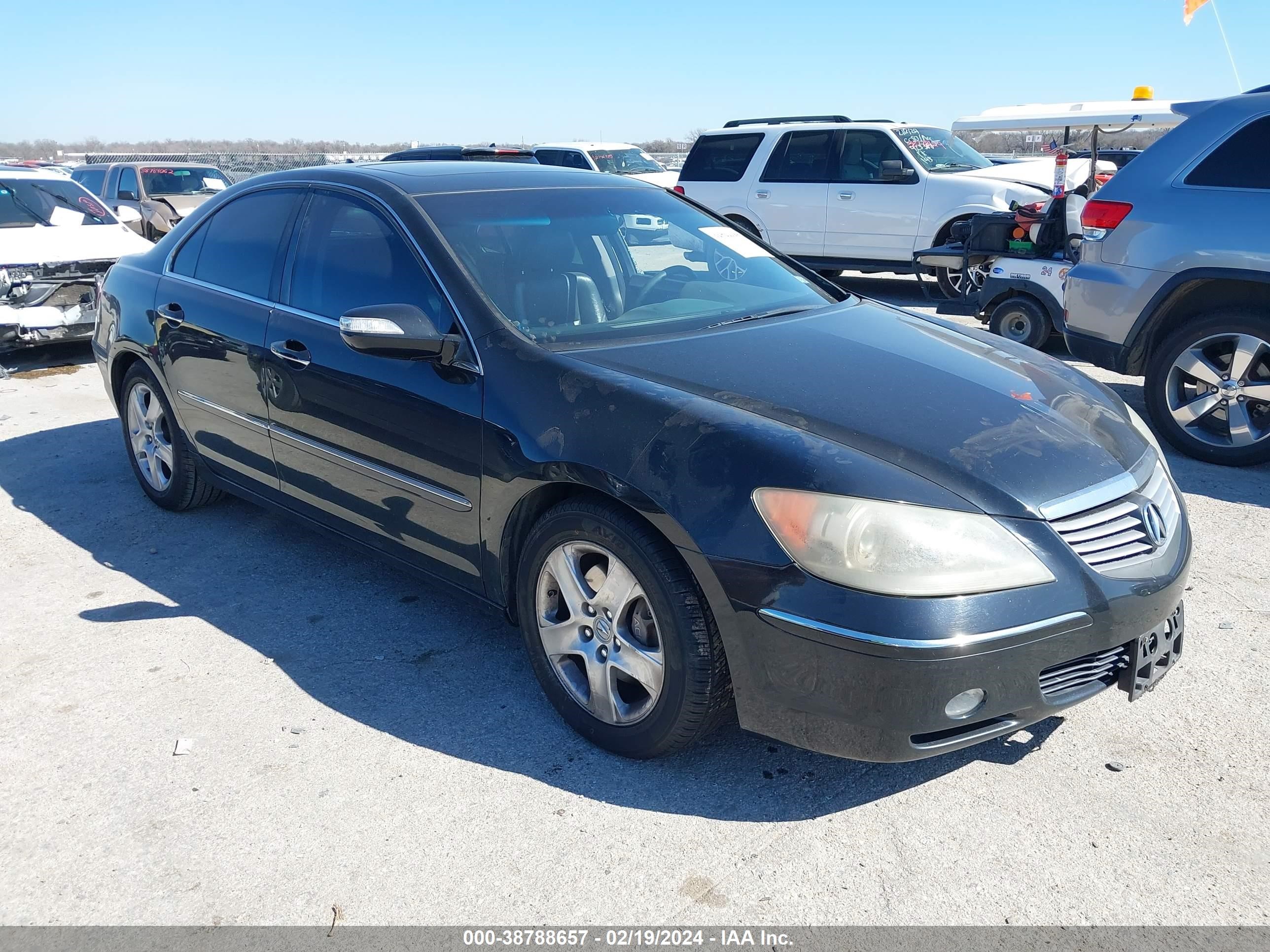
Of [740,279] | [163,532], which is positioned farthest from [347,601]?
[740,279]

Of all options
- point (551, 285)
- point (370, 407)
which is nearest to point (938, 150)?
point (551, 285)

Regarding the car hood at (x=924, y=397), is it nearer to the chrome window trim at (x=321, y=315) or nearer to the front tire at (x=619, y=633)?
the chrome window trim at (x=321, y=315)

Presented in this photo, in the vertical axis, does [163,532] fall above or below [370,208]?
below

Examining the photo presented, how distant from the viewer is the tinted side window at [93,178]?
18422 millimetres

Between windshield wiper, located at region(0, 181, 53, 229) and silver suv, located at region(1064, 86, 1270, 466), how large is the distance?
27.5ft

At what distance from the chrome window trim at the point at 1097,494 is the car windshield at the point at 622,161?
50.5 feet

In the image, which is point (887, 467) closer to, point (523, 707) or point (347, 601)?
point (523, 707)

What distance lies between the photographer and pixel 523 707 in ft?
11.0

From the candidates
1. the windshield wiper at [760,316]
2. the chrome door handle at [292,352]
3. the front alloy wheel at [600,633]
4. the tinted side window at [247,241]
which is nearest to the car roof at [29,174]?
the tinted side window at [247,241]

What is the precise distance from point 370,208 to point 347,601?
1540 millimetres

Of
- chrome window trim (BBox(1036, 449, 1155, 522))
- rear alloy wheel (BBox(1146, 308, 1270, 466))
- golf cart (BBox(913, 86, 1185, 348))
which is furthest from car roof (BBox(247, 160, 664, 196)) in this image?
golf cart (BBox(913, 86, 1185, 348))

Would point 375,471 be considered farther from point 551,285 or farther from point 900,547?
point 900,547

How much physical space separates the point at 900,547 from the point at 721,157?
1148 centimetres

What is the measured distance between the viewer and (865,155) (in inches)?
471
